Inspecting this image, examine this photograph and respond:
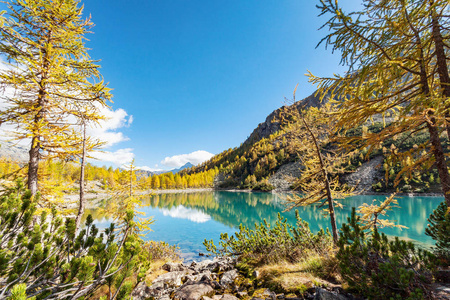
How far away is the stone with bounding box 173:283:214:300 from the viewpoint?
4.10m

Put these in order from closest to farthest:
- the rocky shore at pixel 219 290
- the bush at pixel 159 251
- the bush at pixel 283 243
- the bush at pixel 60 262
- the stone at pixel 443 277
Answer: the bush at pixel 60 262
the stone at pixel 443 277
the rocky shore at pixel 219 290
the bush at pixel 283 243
the bush at pixel 159 251

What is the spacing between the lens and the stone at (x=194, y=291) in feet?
13.5

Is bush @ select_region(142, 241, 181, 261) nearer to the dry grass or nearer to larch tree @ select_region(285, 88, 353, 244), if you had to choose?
Answer: the dry grass

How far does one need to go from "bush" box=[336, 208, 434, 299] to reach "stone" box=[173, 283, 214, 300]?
122 inches

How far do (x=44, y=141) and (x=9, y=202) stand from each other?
3.86m

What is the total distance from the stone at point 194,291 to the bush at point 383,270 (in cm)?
310

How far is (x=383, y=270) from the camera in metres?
2.92

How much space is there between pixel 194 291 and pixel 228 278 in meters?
1.33

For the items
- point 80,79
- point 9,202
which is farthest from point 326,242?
point 80,79

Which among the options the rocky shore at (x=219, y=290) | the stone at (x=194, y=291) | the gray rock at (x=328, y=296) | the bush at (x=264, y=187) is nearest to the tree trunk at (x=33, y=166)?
the rocky shore at (x=219, y=290)

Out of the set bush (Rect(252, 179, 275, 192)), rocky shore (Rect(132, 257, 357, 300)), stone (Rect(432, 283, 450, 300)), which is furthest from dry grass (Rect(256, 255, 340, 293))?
bush (Rect(252, 179, 275, 192))

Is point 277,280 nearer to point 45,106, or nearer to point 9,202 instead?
point 9,202

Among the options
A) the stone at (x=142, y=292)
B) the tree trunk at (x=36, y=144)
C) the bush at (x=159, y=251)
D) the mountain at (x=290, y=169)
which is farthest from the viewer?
the mountain at (x=290, y=169)

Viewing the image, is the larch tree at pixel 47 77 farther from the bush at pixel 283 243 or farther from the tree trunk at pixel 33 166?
the bush at pixel 283 243
